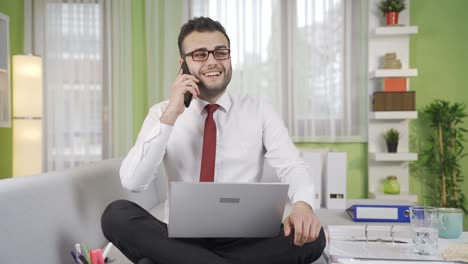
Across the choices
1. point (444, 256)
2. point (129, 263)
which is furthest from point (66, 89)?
point (444, 256)

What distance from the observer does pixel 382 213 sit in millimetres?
2391

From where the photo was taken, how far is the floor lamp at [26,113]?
11.6 ft

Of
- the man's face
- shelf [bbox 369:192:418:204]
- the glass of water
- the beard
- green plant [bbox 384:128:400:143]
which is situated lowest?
shelf [bbox 369:192:418:204]

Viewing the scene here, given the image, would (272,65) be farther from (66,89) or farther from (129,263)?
(129,263)

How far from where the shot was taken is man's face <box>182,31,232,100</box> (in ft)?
6.19

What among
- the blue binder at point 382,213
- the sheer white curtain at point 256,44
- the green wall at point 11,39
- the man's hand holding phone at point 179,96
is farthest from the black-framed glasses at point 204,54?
the green wall at point 11,39

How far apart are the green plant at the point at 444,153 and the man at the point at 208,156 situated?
2.17m

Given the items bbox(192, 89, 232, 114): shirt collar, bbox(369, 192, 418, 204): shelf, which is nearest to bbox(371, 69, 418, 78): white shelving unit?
bbox(369, 192, 418, 204): shelf

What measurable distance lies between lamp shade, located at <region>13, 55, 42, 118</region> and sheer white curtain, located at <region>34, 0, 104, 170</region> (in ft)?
1.51

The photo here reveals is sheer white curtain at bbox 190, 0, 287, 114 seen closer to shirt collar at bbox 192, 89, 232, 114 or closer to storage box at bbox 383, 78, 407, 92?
storage box at bbox 383, 78, 407, 92

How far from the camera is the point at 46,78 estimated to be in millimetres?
4059

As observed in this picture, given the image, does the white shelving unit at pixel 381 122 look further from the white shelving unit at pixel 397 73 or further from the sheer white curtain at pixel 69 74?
the sheer white curtain at pixel 69 74

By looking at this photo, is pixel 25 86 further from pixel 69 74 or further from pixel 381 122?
pixel 381 122

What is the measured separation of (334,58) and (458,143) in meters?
1.11
